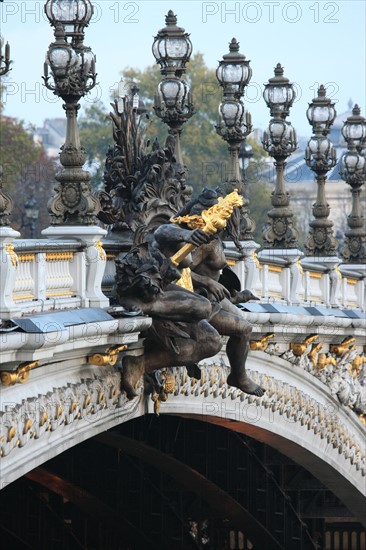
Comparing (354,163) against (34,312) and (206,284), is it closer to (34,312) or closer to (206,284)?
(206,284)

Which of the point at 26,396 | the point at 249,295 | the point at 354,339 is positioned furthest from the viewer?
the point at 354,339

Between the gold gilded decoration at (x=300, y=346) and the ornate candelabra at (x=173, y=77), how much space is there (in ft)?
19.6

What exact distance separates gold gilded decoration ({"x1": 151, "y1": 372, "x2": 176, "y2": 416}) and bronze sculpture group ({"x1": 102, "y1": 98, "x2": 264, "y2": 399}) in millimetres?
341

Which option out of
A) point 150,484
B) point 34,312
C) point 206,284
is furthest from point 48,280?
point 150,484

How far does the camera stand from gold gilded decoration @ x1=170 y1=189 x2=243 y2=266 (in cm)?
2627

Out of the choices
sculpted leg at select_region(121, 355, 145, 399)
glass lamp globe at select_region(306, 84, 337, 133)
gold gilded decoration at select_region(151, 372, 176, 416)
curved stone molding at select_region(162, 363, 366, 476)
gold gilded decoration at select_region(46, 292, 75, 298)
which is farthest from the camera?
glass lamp globe at select_region(306, 84, 337, 133)

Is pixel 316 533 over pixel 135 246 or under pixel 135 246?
under

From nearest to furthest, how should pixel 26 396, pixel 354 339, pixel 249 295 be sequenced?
pixel 26 396, pixel 249 295, pixel 354 339

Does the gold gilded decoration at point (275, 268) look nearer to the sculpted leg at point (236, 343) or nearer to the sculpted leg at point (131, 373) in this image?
the sculpted leg at point (236, 343)

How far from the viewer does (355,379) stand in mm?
39281

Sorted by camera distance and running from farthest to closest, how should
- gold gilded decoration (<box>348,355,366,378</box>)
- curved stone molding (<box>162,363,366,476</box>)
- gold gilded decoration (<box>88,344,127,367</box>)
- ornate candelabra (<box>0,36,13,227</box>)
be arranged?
gold gilded decoration (<box>348,355,366,378</box>)
curved stone molding (<box>162,363,366,476</box>)
gold gilded decoration (<box>88,344,127,367</box>)
ornate candelabra (<box>0,36,13,227</box>)

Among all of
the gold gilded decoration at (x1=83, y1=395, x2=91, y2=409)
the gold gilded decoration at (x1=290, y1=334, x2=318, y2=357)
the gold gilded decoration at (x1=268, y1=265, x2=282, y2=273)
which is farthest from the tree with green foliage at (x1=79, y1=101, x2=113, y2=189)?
the gold gilded decoration at (x1=83, y1=395, x2=91, y2=409)

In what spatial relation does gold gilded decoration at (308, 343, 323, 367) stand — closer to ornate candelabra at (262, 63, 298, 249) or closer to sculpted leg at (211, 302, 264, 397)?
ornate candelabra at (262, 63, 298, 249)

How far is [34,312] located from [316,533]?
2107 cm
